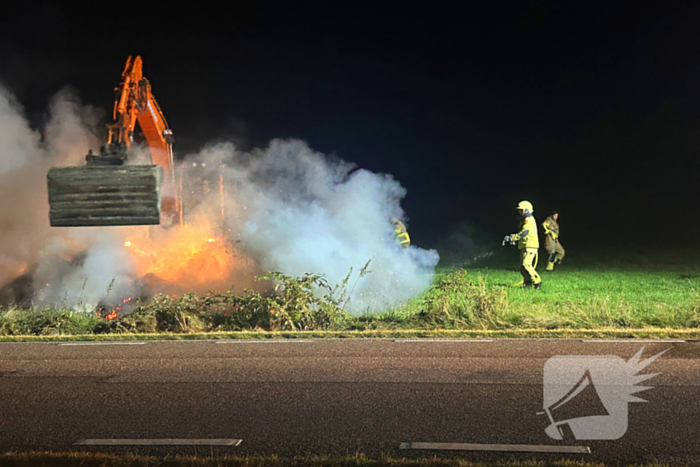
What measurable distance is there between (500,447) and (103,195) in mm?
7454

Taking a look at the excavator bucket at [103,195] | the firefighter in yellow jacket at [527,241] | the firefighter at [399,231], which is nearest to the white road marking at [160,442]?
the excavator bucket at [103,195]

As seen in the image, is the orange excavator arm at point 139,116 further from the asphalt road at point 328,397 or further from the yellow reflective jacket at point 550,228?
the yellow reflective jacket at point 550,228

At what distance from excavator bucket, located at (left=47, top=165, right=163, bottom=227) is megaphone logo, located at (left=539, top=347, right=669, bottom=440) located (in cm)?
647

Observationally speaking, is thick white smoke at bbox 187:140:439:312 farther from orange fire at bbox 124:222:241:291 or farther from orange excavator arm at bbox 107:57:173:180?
orange excavator arm at bbox 107:57:173:180

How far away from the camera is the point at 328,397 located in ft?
20.2

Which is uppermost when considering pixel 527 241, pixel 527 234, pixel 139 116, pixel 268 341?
pixel 139 116

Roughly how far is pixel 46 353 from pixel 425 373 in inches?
226

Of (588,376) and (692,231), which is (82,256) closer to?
(588,376)

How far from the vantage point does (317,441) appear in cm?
493

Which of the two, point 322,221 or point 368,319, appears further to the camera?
point 322,221

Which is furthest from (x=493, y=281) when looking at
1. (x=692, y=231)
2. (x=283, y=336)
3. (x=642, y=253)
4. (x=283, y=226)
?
(x=692, y=231)

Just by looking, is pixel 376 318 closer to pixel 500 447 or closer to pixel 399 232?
pixel 399 232

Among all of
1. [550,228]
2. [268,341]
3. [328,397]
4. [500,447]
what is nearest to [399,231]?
[550,228]

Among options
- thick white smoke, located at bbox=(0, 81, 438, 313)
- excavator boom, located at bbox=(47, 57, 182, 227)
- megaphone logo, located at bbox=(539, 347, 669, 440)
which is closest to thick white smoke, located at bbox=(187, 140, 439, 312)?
thick white smoke, located at bbox=(0, 81, 438, 313)
